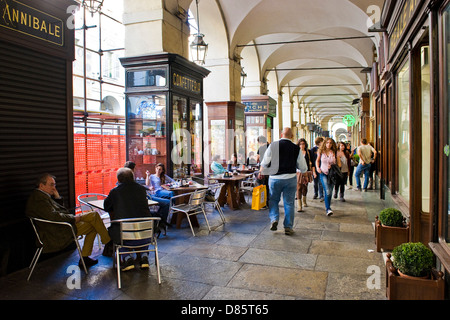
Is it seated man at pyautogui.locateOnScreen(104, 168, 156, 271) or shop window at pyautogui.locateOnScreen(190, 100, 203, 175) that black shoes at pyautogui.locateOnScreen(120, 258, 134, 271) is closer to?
seated man at pyautogui.locateOnScreen(104, 168, 156, 271)

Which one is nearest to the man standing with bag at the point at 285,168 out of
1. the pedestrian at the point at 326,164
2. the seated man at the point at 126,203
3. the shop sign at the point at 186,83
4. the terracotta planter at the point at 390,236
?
the terracotta planter at the point at 390,236

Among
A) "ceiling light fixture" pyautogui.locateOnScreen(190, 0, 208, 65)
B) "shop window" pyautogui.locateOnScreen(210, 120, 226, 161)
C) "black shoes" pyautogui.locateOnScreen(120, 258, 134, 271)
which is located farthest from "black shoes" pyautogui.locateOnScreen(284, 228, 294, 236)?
"shop window" pyautogui.locateOnScreen(210, 120, 226, 161)

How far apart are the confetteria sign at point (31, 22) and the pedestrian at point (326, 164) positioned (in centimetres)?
500

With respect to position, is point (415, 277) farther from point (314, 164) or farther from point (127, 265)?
point (314, 164)

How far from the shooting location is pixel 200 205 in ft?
19.2

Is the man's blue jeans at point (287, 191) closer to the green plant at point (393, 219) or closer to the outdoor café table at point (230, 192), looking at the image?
the green plant at point (393, 219)

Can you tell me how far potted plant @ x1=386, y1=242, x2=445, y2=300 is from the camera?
271 cm

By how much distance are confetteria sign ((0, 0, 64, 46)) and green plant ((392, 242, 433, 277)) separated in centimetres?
467

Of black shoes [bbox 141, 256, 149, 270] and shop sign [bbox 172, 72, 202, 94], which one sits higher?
shop sign [bbox 172, 72, 202, 94]

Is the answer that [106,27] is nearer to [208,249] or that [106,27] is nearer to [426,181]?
[208,249]

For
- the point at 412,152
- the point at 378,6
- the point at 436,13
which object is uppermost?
the point at 378,6

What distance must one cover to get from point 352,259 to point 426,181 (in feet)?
4.13

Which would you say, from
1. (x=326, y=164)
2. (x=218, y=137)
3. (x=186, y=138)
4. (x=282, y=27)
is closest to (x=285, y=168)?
(x=326, y=164)
